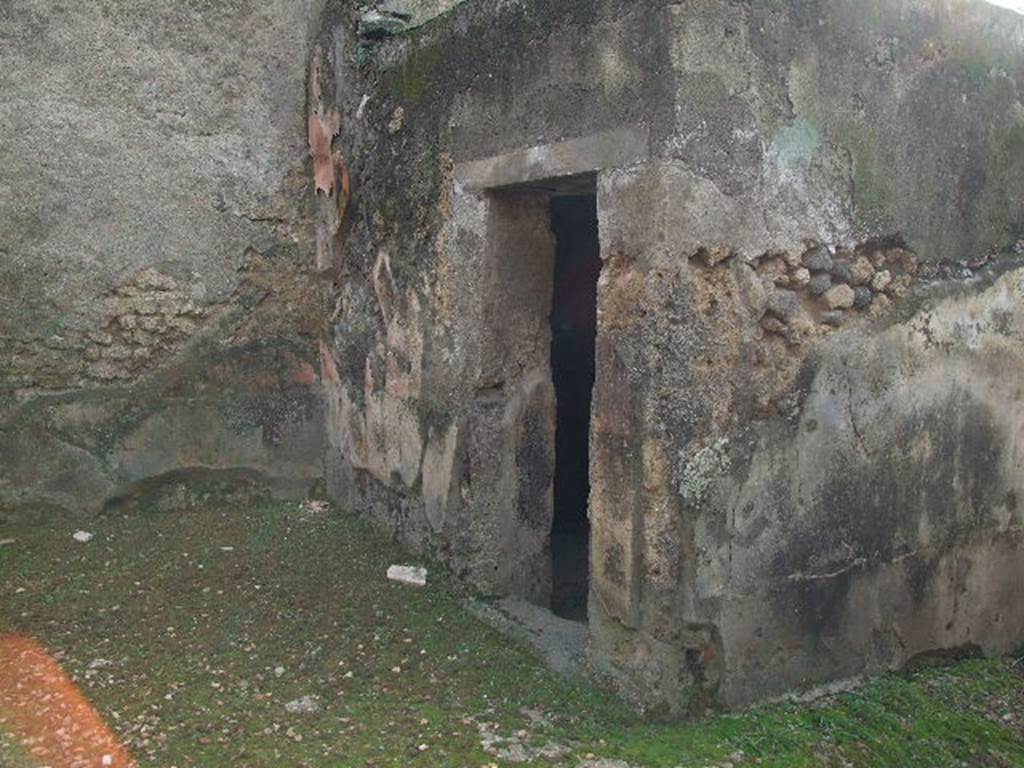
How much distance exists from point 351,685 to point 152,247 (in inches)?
94.8

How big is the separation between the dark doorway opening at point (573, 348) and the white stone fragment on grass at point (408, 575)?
41.1 inches

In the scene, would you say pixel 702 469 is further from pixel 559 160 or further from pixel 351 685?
pixel 351 685

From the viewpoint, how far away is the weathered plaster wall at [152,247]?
4.04 m

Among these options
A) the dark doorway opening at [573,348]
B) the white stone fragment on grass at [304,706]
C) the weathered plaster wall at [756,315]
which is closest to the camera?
the weathered plaster wall at [756,315]

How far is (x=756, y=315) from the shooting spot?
2494 millimetres

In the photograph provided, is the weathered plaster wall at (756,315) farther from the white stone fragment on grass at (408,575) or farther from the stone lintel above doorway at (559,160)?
the white stone fragment on grass at (408,575)

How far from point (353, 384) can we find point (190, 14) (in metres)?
1.82

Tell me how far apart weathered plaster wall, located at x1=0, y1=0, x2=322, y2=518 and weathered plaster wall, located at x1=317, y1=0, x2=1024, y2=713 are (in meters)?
1.44

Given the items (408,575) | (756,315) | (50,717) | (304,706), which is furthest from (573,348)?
(50,717)

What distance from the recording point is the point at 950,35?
9.16 feet

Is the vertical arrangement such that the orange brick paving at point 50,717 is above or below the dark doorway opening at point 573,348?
below

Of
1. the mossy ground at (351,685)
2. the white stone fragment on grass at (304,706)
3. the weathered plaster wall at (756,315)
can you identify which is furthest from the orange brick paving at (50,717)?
the weathered plaster wall at (756,315)

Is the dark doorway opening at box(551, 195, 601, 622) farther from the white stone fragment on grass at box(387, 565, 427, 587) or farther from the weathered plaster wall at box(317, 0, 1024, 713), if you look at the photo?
the weathered plaster wall at box(317, 0, 1024, 713)

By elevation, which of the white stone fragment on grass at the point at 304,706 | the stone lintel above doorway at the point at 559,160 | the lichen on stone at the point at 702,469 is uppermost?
the stone lintel above doorway at the point at 559,160
